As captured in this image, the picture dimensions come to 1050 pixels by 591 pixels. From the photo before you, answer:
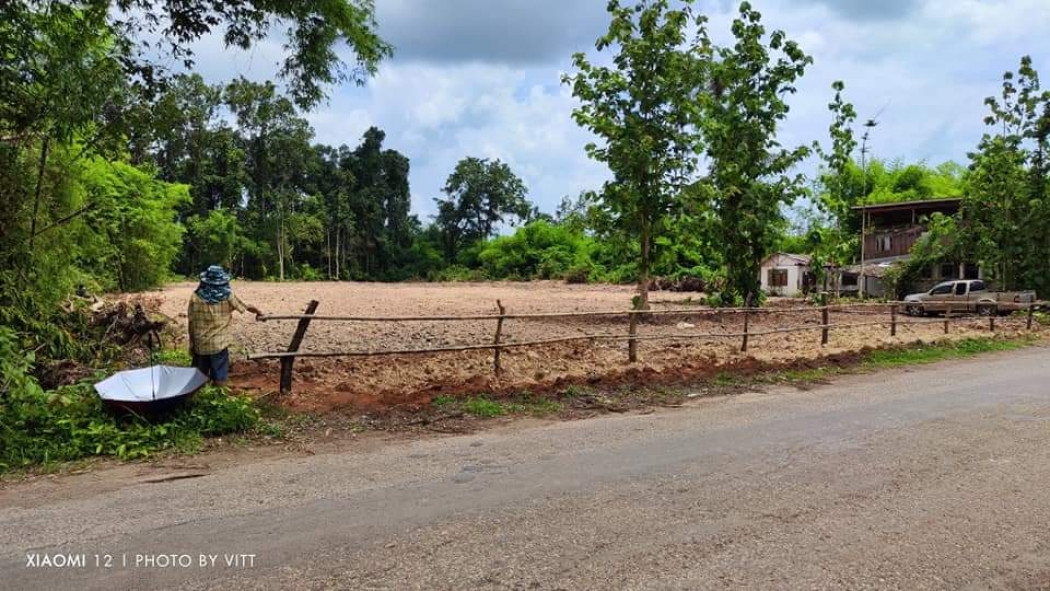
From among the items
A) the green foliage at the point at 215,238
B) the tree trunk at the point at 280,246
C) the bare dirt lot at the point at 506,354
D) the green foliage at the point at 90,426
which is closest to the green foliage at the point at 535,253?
the tree trunk at the point at 280,246

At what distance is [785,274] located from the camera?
3941 centimetres

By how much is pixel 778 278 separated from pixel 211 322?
1483 inches

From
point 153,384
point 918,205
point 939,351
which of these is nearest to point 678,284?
point 918,205

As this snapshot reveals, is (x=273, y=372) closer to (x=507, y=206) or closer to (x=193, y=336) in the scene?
(x=193, y=336)

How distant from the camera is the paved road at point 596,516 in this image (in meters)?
3.17

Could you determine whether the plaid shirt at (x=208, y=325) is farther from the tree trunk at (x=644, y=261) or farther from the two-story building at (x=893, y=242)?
the two-story building at (x=893, y=242)

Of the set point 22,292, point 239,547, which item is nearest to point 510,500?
point 239,547

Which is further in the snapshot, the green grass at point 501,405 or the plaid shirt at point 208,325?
the green grass at point 501,405

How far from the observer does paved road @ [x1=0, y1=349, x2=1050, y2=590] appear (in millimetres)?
3174

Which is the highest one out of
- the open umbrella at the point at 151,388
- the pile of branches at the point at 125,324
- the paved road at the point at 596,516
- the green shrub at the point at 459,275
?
the green shrub at the point at 459,275

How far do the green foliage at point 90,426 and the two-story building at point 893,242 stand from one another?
1258 inches

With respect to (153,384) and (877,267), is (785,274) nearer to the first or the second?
(877,267)

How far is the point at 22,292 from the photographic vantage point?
7.48m

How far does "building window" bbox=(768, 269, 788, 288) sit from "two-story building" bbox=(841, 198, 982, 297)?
325 centimetres
